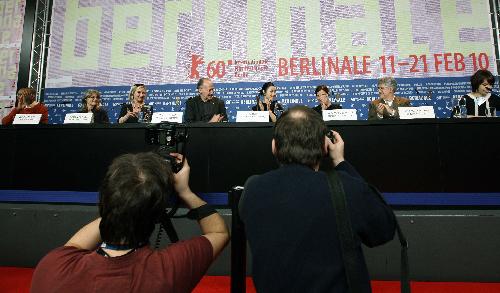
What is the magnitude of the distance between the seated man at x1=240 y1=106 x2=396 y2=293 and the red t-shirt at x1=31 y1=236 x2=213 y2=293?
0.20m

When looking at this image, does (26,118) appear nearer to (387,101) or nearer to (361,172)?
(361,172)

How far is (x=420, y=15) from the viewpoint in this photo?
4395 millimetres

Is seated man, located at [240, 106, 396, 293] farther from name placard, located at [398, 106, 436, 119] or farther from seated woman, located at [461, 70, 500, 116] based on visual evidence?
seated woman, located at [461, 70, 500, 116]

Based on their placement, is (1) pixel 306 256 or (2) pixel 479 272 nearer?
(1) pixel 306 256

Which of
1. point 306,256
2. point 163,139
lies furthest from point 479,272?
point 163,139

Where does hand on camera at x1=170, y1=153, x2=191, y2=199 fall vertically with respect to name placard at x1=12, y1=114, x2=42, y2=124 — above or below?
below

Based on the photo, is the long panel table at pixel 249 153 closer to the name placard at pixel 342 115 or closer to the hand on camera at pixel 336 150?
the name placard at pixel 342 115

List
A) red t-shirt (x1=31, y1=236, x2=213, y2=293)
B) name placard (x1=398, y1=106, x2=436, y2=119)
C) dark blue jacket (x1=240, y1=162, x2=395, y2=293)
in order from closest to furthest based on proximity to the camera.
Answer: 1. red t-shirt (x1=31, y1=236, x2=213, y2=293)
2. dark blue jacket (x1=240, y1=162, x2=395, y2=293)
3. name placard (x1=398, y1=106, x2=436, y2=119)

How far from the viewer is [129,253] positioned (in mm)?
706

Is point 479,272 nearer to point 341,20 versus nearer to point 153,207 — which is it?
point 153,207

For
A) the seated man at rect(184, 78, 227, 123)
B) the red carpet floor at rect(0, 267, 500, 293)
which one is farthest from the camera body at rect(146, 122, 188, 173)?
the seated man at rect(184, 78, 227, 123)

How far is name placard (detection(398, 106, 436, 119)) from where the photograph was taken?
2.37 metres

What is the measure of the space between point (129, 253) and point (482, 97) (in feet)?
11.2

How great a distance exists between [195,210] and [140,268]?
0.74 ft
